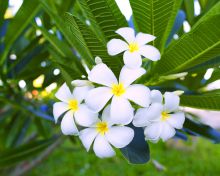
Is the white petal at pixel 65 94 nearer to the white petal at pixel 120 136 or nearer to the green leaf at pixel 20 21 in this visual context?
the white petal at pixel 120 136

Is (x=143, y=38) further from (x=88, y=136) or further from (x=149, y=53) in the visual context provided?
(x=88, y=136)

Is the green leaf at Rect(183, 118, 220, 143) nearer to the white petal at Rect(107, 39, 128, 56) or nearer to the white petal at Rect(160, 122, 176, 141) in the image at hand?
the white petal at Rect(160, 122, 176, 141)

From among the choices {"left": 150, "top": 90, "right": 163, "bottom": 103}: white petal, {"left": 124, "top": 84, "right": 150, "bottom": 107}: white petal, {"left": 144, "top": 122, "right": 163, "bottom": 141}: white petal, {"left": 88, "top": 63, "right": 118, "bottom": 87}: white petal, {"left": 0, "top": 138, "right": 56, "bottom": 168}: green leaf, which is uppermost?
{"left": 88, "top": 63, "right": 118, "bottom": 87}: white petal

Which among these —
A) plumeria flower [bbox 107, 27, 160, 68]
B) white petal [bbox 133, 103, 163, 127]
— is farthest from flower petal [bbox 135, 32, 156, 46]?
white petal [bbox 133, 103, 163, 127]

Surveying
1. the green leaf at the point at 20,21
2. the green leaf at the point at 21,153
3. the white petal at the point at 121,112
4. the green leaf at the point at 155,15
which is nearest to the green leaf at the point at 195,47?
the green leaf at the point at 155,15

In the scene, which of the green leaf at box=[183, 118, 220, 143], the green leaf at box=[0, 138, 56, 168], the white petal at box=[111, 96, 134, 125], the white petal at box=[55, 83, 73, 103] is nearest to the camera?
the white petal at box=[111, 96, 134, 125]

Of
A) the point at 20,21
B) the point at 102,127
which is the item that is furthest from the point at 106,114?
the point at 20,21

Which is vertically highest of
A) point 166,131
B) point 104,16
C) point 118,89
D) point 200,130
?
point 104,16
